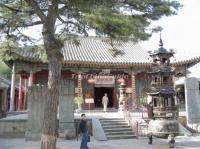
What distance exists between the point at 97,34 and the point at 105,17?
0.91 metres

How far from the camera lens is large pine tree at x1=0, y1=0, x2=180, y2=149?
358 inches

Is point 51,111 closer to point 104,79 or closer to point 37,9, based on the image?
point 37,9

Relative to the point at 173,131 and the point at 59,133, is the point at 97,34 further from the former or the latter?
the point at 59,133

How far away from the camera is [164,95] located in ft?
41.4

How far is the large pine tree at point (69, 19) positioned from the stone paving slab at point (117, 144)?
9.07ft

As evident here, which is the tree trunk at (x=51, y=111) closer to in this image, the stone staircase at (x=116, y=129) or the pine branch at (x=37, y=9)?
the pine branch at (x=37, y=9)

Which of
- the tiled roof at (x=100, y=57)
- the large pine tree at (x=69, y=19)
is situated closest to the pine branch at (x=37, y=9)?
the large pine tree at (x=69, y=19)

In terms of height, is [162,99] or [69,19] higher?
→ [69,19]

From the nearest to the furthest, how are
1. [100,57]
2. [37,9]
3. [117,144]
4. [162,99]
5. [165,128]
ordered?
[37,9] < [165,128] < [117,144] < [162,99] < [100,57]

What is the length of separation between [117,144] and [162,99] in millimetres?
2476

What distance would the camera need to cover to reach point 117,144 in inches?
486

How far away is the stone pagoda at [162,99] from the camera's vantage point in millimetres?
12047

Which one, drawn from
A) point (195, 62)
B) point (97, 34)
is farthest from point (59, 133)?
point (195, 62)

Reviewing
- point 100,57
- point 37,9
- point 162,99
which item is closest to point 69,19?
point 37,9
